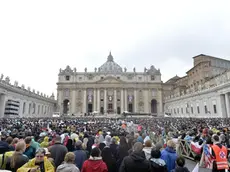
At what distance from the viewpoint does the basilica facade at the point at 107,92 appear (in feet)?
228

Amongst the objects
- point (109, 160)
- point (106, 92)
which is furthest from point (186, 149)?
point (106, 92)

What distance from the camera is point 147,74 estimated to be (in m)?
74.2

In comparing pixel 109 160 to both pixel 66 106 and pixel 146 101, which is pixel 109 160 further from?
pixel 66 106

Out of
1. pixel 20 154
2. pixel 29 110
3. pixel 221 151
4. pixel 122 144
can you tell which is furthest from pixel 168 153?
pixel 29 110

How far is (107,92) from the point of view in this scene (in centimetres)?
7025

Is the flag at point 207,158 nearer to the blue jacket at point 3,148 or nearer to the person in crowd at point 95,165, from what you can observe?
the person in crowd at point 95,165

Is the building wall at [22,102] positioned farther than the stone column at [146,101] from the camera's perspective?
No

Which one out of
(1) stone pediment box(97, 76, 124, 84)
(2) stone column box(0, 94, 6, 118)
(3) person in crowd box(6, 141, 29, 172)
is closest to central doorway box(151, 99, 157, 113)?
(1) stone pediment box(97, 76, 124, 84)

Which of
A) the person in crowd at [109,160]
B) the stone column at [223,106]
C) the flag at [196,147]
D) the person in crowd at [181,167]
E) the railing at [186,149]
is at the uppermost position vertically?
the stone column at [223,106]

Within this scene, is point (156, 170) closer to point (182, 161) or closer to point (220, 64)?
point (182, 161)

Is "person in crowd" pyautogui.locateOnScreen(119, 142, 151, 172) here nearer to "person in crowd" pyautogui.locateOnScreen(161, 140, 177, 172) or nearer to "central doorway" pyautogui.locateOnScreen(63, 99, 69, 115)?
"person in crowd" pyautogui.locateOnScreen(161, 140, 177, 172)

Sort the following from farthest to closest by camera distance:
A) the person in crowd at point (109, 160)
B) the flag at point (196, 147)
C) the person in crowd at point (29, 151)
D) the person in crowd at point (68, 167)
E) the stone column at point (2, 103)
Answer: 1. the stone column at point (2, 103)
2. the flag at point (196, 147)
3. the person in crowd at point (29, 151)
4. the person in crowd at point (109, 160)
5. the person in crowd at point (68, 167)

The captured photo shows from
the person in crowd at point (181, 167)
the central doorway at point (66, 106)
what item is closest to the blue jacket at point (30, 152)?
the person in crowd at point (181, 167)

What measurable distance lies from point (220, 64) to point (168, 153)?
54.1 metres
